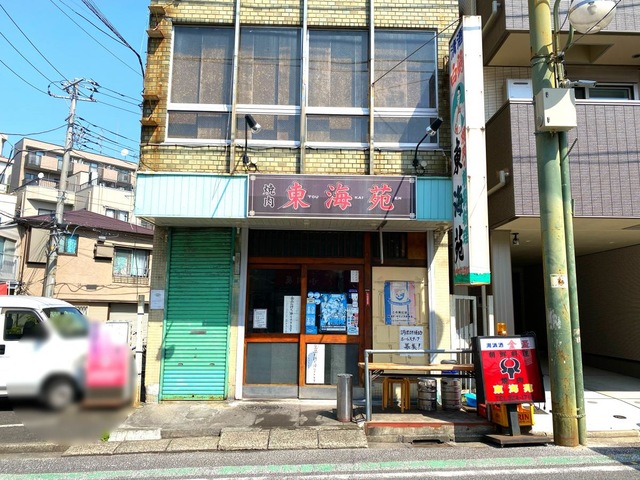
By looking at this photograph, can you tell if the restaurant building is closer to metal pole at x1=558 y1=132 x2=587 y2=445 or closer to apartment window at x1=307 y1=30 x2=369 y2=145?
apartment window at x1=307 y1=30 x2=369 y2=145

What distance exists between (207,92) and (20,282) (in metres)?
19.2

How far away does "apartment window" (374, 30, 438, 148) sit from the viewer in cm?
965

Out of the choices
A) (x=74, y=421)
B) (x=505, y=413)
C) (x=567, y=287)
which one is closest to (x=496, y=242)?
(x=567, y=287)

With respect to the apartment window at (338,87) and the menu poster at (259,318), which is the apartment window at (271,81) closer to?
the apartment window at (338,87)

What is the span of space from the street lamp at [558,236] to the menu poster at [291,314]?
457cm

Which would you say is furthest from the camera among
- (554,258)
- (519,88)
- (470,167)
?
(519,88)

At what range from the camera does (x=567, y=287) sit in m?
6.93

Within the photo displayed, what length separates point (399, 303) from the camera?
9516 mm

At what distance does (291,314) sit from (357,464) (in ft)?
12.8

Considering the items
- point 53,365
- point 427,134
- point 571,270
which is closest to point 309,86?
point 427,134

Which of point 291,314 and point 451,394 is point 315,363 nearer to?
point 291,314

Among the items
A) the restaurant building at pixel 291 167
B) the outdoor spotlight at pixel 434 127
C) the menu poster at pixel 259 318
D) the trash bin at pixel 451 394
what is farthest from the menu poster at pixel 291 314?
the outdoor spotlight at pixel 434 127

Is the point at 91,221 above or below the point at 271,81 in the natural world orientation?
below

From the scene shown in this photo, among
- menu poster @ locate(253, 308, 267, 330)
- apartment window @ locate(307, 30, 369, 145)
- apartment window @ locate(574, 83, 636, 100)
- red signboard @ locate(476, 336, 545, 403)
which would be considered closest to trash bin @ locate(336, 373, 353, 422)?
red signboard @ locate(476, 336, 545, 403)
